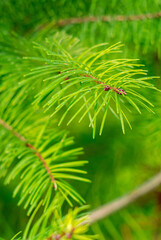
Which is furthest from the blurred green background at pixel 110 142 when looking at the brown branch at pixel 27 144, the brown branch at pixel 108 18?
the brown branch at pixel 27 144

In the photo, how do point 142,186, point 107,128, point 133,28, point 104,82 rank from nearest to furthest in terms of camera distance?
point 104,82 → point 133,28 → point 142,186 → point 107,128

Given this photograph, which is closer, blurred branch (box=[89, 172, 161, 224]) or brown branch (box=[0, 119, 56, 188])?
brown branch (box=[0, 119, 56, 188])

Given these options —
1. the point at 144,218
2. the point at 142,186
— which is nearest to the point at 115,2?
the point at 142,186

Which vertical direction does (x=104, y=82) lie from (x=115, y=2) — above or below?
below

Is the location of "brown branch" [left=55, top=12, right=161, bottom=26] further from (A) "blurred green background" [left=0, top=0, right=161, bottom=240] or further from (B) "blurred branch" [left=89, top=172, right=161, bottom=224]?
(B) "blurred branch" [left=89, top=172, right=161, bottom=224]

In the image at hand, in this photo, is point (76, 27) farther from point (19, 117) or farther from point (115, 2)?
point (19, 117)

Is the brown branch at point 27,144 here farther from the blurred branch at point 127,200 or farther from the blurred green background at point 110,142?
the blurred branch at point 127,200

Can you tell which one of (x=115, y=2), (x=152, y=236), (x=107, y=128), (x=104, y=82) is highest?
(x=115, y=2)

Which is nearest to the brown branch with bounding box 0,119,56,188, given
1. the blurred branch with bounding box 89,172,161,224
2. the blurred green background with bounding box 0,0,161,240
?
the blurred green background with bounding box 0,0,161,240

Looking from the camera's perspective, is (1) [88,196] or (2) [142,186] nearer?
(2) [142,186]
